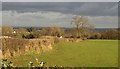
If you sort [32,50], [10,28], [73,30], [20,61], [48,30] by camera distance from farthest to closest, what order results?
[73,30], [48,30], [10,28], [32,50], [20,61]

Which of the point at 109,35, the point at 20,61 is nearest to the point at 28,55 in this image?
the point at 20,61

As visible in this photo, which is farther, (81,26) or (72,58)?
(81,26)

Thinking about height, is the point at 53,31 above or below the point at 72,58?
above

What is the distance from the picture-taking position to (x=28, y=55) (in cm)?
1343

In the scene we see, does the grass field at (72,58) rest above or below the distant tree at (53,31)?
below

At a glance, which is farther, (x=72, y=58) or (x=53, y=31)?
(x=53, y=31)

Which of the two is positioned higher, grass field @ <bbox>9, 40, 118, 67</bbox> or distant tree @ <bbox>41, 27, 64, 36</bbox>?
distant tree @ <bbox>41, 27, 64, 36</bbox>

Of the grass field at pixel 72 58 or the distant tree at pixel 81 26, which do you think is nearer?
the grass field at pixel 72 58

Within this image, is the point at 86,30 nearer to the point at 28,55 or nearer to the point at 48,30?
the point at 48,30

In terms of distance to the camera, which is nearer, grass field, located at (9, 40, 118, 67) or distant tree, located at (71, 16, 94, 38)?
grass field, located at (9, 40, 118, 67)

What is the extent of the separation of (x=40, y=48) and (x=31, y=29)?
413 inches

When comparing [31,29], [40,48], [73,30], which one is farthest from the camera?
[73,30]

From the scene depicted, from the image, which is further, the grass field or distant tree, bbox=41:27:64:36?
distant tree, bbox=41:27:64:36

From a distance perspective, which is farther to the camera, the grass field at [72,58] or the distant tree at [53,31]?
the distant tree at [53,31]
